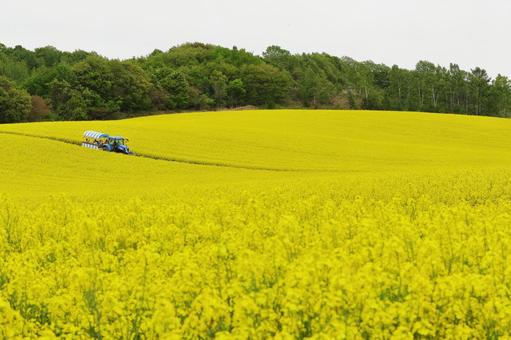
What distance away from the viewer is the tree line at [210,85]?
8075 centimetres

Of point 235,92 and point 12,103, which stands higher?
point 235,92

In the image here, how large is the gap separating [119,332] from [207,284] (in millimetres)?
1548

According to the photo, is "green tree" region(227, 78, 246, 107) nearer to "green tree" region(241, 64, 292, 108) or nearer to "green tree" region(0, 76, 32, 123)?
"green tree" region(241, 64, 292, 108)

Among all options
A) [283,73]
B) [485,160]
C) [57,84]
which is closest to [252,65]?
[283,73]

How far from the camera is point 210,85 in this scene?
95.2 m

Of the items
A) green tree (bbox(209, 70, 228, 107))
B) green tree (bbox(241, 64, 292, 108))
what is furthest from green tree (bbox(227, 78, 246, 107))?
green tree (bbox(209, 70, 228, 107))

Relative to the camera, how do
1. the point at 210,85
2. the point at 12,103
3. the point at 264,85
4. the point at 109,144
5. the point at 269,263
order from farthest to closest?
1. the point at 264,85
2. the point at 210,85
3. the point at 12,103
4. the point at 109,144
5. the point at 269,263

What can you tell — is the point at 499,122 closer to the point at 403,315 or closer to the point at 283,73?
the point at 283,73

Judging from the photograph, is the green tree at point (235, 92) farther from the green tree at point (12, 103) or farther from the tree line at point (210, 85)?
the green tree at point (12, 103)

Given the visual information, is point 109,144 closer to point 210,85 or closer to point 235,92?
point 210,85

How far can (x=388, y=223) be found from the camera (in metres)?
9.77

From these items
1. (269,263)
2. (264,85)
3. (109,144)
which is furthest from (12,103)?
(269,263)

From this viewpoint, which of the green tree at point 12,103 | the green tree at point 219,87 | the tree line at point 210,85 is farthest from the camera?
the green tree at point 219,87

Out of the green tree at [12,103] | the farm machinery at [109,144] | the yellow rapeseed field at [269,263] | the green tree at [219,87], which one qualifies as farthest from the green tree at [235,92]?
the yellow rapeseed field at [269,263]
